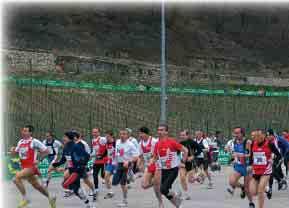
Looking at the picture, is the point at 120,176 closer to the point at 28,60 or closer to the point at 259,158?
the point at 259,158

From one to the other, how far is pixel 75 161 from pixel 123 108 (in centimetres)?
2449

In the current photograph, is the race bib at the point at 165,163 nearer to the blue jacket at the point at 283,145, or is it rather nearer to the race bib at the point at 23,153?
the race bib at the point at 23,153

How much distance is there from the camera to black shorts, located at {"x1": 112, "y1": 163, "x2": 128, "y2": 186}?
16009 mm

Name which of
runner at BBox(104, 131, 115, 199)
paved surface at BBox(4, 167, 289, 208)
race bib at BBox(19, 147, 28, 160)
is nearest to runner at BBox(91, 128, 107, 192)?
runner at BBox(104, 131, 115, 199)

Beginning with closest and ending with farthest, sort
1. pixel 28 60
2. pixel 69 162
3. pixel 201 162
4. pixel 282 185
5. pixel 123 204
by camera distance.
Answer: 1. pixel 69 162
2. pixel 123 204
3. pixel 282 185
4. pixel 201 162
5. pixel 28 60

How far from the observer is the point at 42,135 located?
99.7ft

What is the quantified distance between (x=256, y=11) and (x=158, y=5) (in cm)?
1301

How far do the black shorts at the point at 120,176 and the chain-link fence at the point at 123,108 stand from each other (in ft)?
38.9

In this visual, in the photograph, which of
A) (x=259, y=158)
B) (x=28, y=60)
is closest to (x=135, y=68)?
(x=28, y=60)

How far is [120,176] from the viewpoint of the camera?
1616cm

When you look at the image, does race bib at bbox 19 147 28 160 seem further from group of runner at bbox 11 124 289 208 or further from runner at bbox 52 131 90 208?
runner at bbox 52 131 90 208

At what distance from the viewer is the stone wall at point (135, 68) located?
4291 cm

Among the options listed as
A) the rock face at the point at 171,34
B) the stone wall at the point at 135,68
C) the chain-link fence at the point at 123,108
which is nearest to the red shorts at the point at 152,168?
the chain-link fence at the point at 123,108

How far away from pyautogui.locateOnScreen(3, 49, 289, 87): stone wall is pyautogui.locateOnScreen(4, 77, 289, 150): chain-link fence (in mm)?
5275
